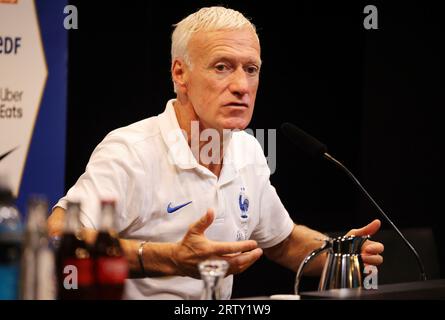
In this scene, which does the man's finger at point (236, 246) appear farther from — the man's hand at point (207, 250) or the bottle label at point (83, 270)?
the bottle label at point (83, 270)

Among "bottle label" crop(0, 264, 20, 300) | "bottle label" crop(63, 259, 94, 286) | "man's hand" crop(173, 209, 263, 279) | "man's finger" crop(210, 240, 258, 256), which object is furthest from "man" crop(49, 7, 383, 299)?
"bottle label" crop(0, 264, 20, 300)

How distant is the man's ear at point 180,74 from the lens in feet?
8.34

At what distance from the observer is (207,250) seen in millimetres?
1819

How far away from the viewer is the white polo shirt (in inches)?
88.7

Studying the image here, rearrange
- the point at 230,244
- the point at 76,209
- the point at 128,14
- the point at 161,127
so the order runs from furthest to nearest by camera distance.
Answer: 1. the point at 128,14
2. the point at 161,127
3. the point at 230,244
4. the point at 76,209

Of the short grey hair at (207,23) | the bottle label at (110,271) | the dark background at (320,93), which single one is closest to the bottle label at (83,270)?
the bottle label at (110,271)

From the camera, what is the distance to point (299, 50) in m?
3.92

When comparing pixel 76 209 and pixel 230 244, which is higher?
pixel 76 209

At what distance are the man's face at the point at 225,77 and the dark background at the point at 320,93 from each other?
1.19 meters

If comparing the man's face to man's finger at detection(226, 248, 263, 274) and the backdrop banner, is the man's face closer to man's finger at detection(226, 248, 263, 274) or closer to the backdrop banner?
man's finger at detection(226, 248, 263, 274)

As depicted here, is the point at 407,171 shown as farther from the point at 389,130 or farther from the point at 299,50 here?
the point at 299,50

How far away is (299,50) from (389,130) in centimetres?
59

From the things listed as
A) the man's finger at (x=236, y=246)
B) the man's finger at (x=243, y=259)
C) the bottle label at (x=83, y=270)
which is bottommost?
the man's finger at (x=243, y=259)

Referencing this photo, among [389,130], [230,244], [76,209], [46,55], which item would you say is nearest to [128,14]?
[46,55]
